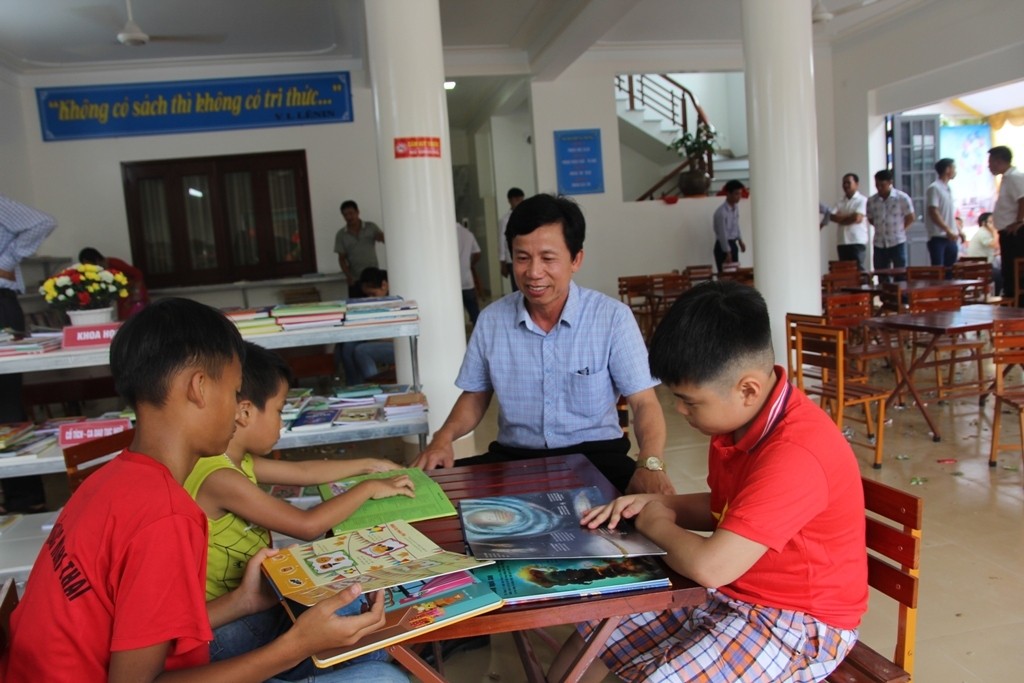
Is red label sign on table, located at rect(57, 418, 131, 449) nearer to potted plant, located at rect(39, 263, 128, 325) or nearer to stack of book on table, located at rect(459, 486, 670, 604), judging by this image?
potted plant, located at rect(39, 263, 128, 325)

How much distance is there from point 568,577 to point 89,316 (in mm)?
2756

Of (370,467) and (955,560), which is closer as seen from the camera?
(370,467)

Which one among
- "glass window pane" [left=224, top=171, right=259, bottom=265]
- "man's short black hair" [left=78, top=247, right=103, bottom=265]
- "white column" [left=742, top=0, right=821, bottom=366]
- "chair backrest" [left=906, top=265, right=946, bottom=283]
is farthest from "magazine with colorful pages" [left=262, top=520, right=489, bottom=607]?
"glass window pane" [left=224, top=171, right=259, bottom=265]

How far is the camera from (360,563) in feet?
4.00

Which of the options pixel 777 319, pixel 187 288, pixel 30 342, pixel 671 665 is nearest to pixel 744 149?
pixel 777 319

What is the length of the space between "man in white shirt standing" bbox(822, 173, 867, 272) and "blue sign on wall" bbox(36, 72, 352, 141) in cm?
603

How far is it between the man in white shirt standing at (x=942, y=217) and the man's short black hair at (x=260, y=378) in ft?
27.1

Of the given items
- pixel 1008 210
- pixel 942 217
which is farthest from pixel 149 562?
pixel 942 217

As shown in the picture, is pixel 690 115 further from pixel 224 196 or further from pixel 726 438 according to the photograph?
pixel 726 438

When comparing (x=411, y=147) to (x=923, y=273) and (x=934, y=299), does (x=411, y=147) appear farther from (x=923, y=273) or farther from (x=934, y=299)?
(x=923, y=273)

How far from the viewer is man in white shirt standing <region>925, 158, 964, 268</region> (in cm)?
815

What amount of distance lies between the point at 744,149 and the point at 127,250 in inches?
390

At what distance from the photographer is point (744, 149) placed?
13.1 m

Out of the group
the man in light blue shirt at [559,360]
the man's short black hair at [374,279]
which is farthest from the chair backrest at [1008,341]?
the man's short black hair at [374,279]
